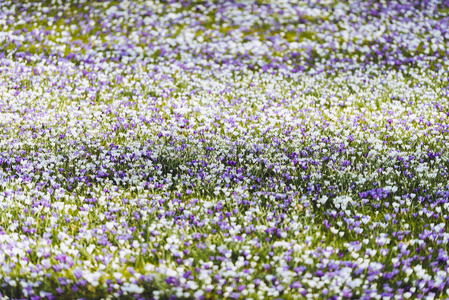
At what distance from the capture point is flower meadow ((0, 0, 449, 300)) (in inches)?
157

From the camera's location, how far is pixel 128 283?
3.75 meters

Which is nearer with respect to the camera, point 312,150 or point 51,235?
point 51,235

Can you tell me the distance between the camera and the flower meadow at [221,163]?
3.98 m

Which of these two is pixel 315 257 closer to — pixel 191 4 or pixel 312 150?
pixel 312 150

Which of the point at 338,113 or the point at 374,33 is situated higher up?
the point at 338,113

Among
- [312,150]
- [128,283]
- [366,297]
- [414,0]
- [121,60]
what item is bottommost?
[414,0]

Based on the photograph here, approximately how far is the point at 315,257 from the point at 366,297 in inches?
22.5

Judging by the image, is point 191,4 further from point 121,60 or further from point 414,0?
point 414,0

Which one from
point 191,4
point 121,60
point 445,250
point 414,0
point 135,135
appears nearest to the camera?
point 445,250

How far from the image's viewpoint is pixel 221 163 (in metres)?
6.46

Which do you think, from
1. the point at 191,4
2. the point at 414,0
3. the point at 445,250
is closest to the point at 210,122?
the point at 445,250

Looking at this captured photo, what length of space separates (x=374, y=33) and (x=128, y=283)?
42.7ft

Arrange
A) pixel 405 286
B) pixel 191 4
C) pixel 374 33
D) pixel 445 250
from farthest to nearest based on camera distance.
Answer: pixel 191 4 < pixel 374 33 < pixel 445 250 < pixel 405 286

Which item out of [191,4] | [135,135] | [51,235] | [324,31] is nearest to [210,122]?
[135,135]
